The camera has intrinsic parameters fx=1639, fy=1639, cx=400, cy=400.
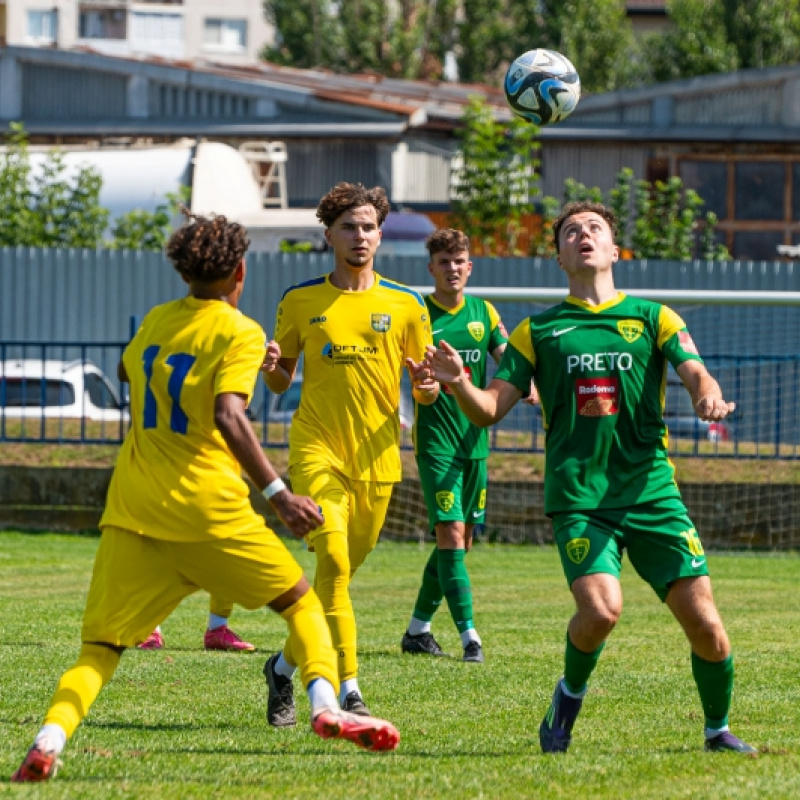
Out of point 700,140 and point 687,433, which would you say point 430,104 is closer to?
point 700,140

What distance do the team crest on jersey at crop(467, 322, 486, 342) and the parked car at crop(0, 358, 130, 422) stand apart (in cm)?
805

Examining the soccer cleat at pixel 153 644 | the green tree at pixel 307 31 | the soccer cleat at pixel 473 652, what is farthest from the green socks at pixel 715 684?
the green tree at pixel 307 31

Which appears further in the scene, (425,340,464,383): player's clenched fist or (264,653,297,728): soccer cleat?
(264,653,297,728): soccer cleat

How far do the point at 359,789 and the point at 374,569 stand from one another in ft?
30.9

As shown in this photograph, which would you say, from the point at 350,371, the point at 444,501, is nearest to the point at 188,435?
the point at 350,371

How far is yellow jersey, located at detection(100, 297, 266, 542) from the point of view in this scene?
225 inches

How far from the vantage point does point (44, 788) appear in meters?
5.52

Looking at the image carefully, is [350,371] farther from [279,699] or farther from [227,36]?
[227,36]

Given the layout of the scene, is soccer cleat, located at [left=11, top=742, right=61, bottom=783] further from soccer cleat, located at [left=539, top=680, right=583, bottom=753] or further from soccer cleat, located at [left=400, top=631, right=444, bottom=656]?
soccer cleat, located at [left=400, top=631, right=444, bottom=656]

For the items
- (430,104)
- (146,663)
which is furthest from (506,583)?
(430,104)

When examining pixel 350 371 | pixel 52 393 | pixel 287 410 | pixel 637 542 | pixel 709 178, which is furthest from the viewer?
pixel 709 178

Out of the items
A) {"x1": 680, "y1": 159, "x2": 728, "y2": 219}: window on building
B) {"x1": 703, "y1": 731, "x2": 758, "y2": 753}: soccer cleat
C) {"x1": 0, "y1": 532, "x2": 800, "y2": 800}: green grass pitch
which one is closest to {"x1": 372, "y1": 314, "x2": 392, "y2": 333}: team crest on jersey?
{"x1": 0, "y1": 532, "x2": 800, "y2": 800}: green grass pitch

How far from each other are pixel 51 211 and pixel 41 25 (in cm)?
5332

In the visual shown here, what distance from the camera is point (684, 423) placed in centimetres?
1728
